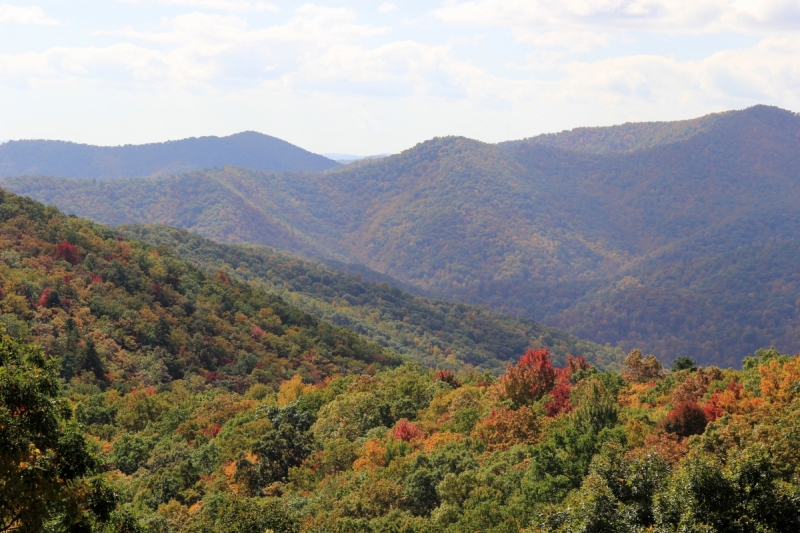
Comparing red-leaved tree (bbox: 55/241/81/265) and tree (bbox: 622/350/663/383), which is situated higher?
red-leaved tree (bbox: 55/241/81/265)

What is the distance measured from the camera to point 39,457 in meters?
17.4

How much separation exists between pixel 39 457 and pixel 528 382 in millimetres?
49036

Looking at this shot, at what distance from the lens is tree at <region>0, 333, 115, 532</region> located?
16.4 meters

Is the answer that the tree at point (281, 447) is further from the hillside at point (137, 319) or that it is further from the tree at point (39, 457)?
the tree at point (39, 457)

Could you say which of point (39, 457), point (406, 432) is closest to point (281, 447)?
point (406, 432)

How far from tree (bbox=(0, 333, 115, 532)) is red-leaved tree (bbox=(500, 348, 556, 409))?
153ft

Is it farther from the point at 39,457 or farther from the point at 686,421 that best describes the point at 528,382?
the point at 39,457

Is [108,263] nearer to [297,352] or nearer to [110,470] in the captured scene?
[297,352]

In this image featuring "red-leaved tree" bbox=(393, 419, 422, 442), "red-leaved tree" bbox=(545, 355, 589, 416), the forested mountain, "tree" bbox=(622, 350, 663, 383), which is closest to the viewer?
the forested mountain

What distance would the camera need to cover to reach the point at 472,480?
4278 cm

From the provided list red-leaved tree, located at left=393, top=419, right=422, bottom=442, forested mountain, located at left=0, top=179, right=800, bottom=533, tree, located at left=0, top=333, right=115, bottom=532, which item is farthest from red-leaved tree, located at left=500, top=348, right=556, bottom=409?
tree, located at left=0, top=333, right=115, bottom=532

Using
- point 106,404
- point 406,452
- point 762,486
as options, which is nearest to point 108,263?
point 106,404

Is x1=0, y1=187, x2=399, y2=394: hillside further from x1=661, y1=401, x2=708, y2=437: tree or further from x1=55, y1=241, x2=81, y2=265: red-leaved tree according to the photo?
x1=661, y1=401, x2=708, y2=437: tree

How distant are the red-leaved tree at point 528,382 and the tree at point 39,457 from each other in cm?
4664
